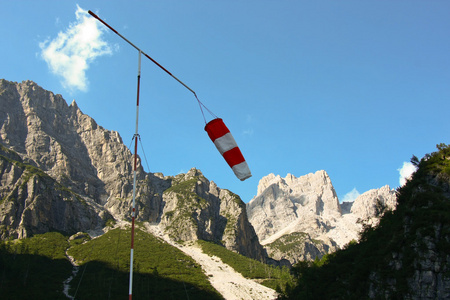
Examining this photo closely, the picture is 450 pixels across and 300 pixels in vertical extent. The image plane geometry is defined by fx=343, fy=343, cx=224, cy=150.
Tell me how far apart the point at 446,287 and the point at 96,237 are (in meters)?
181

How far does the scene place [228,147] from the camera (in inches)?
858

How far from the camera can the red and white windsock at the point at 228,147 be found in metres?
21.7

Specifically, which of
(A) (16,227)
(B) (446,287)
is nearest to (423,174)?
(B) (446,287)

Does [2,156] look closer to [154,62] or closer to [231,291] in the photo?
[231,291]

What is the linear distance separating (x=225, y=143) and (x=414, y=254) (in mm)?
A: 33509

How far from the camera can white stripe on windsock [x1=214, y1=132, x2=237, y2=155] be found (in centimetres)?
2178

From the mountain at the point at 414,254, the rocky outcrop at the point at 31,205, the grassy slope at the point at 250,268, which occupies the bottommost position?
the mountain at the point at 414,254

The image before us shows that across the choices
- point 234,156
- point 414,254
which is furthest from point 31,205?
point 234,156

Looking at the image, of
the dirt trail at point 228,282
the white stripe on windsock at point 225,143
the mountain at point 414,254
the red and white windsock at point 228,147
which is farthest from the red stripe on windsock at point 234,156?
the dirt trail at point 228,282

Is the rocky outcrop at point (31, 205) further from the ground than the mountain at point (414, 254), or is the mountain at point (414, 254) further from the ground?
the rocky outcrop at point (31, 205)

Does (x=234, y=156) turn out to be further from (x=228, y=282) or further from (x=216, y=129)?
(x=228, y=282)

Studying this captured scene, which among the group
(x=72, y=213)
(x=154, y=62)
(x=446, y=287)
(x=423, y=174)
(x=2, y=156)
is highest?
(x=2, y=156)

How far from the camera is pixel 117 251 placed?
15338 cm

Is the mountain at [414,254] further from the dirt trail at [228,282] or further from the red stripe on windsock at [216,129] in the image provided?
the dirt trail at [228,282]
